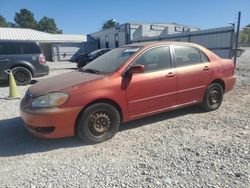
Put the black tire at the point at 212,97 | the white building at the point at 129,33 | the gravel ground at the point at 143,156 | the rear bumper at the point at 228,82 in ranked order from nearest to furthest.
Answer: the gravel ground at the point at 143,156, the black tire at the point at 212,97, the rear bumper at the point at 228,82, the white building at the point at 129,33

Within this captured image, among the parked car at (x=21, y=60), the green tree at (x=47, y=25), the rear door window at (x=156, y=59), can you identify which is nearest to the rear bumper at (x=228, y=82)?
the rear door window at (x=156, y=59)

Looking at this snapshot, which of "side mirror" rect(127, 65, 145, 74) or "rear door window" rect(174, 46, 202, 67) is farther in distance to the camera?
"rear door window" rect(174, 46, 202, 67)

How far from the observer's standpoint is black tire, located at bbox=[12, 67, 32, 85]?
10.1 metres

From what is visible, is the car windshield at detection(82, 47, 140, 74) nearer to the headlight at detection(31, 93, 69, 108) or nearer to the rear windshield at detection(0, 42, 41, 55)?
the headlight at detection(31, 93, 69, 108)

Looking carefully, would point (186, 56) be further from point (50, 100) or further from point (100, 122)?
point (50, 100)

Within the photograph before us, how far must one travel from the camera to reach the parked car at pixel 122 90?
384cm

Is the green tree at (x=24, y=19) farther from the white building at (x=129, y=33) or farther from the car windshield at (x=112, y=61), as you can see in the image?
the car windshield at (x=112, y=61)

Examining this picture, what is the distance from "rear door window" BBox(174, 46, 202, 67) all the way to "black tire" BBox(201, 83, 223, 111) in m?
0.72

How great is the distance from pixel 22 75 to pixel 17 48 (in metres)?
1.11

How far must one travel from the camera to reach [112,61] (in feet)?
15.7

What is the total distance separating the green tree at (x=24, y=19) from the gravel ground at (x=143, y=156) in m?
93.1

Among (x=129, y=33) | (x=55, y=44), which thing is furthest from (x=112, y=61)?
(x=55, y=44)

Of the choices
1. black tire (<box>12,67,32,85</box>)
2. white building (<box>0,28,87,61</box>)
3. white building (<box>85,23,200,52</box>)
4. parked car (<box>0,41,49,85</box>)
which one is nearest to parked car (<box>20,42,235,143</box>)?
parked car (<box>0,41,49,85</box>)

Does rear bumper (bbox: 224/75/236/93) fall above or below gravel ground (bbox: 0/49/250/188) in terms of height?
above
